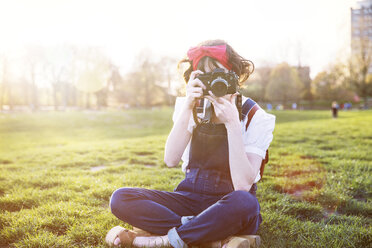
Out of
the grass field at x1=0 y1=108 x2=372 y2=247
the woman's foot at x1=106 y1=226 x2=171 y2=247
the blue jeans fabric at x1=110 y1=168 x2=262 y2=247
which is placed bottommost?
the grass field at x1=0 y1=108 x2=372 y2=247

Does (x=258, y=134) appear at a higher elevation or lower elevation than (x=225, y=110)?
lower

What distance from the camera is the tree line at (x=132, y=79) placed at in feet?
110

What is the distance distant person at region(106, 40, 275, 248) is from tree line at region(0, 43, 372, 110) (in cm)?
2673

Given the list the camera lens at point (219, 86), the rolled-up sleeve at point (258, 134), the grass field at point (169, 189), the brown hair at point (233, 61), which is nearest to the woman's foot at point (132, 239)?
the grass field at point (169, 189)

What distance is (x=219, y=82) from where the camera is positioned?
84.2 inches

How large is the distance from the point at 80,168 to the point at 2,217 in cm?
266

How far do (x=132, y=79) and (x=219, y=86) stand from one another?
42.2m

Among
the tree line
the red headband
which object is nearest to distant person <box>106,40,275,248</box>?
the red headband

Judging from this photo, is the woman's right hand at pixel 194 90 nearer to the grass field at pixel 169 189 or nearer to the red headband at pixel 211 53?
the red headband at pixel 211 53

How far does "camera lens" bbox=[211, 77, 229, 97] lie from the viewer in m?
2.13

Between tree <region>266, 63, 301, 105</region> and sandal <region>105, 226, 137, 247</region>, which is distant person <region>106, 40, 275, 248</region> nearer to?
sandal <region>105, 226, 137, 247</region>

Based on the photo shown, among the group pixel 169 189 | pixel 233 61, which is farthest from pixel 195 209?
pixel 169 189

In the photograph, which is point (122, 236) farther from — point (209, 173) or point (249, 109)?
point (249, 109)

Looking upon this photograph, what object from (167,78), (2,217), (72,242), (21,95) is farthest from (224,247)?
(21,95)
